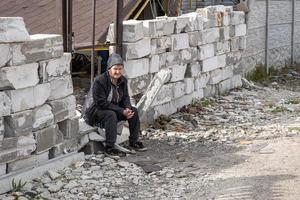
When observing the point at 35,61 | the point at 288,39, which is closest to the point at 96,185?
the point at 35,61

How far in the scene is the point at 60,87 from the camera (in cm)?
650

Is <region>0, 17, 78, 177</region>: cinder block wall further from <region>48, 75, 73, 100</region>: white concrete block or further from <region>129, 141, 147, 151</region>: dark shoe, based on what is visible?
<region>129, 141, 147, 151</region>: dark shoe

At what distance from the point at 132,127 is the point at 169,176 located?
3.88 ft

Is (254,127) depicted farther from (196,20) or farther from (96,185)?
(96,185)

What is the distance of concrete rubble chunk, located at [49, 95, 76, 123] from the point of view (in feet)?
21.0

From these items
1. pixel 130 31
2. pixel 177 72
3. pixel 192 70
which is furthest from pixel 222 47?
pixel 130 31

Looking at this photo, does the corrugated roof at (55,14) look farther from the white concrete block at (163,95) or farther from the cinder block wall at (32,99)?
the cinder block wall at (32,99)

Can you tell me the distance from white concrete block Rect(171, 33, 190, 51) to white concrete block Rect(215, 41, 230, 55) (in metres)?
1.46

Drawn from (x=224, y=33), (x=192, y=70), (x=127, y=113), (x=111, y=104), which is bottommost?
(x=127, y=113)

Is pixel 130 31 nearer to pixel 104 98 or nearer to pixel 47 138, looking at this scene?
pixel 104 98

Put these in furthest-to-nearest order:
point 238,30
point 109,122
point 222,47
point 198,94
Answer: point 238,30 < point 222,47 < point 198,94 < point 109,122

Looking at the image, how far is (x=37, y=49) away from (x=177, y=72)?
161 inches

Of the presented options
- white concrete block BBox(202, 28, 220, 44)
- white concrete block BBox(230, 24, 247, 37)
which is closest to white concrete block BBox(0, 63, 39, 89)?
white concrete block BBox(202, 28, 220, 44)

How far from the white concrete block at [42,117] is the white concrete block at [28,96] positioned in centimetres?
7
